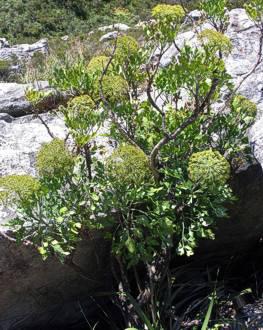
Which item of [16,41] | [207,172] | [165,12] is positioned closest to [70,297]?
[207,172]

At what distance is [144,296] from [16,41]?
27.8m

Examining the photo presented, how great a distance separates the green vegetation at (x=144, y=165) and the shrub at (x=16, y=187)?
6 centimetres

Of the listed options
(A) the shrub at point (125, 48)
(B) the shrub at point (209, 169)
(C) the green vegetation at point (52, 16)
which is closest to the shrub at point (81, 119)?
(A) the shrub at point (125, 48)

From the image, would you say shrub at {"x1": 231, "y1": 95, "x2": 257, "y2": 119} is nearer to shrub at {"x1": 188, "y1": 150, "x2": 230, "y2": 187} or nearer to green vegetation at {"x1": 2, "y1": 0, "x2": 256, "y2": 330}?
green vegetation at {"x1": 2, "y1": 0, "x2": 256, "y2": 330}

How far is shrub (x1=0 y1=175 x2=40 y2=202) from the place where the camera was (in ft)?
9.38

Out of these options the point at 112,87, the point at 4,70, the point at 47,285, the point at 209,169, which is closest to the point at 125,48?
the point at 112,87

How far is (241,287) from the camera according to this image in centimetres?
442

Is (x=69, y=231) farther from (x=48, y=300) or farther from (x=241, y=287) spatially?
(x=241, y=287)

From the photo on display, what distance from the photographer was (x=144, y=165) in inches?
118

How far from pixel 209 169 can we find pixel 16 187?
1114 mm

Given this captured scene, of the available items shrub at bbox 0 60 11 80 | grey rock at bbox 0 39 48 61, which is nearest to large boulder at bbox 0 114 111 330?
shrub at bbox 0 60 11 80

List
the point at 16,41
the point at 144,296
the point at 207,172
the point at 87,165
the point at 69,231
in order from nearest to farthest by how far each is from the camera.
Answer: the point at 207,172 < the point at 69,231 < the point at 87,165 < the point at 144,296 < the point at 16,41

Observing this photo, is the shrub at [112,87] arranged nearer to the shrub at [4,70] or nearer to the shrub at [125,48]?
the shrub at [125,48]

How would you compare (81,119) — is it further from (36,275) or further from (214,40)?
(36,275)
